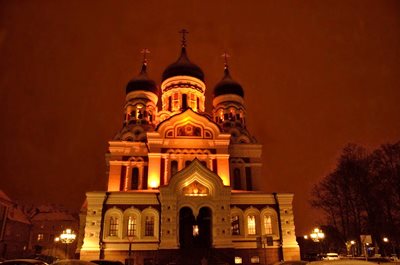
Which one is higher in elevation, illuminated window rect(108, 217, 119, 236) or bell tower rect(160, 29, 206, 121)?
bell tower rect(160, 29, 206, 121)

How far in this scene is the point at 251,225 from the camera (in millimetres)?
29484

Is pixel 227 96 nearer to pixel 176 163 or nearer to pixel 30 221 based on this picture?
pixel 176 163

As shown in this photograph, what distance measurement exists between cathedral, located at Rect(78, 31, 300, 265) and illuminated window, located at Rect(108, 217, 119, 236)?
8 cm

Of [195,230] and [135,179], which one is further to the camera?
[135,179]

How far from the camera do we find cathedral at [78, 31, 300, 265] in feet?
89.8

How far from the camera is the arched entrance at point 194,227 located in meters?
29.8

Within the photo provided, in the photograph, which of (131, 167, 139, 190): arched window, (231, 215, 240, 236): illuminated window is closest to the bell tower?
(131, 167, 139, 190): arched window

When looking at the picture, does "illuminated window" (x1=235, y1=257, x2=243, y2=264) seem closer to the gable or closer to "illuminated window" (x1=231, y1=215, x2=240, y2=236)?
"illuminated window" (x1=231, y1=215, x2=240, y2=236)

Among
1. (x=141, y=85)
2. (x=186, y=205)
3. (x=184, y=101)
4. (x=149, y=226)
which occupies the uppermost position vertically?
(x=141, y=85)

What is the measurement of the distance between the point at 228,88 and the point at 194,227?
1957 cm

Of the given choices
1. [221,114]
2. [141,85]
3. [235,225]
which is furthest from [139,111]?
[235,225]

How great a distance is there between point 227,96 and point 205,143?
437 inches

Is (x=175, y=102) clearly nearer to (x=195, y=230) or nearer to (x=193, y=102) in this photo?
(x=193, y=102)

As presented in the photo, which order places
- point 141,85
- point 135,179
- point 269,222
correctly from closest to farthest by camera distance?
point 269,222, point 135,179, point 141,85
